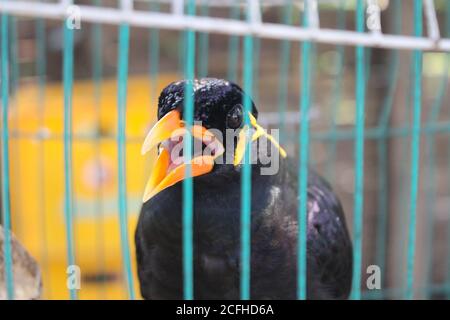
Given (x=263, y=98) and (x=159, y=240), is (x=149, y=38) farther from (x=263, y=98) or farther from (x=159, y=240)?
(x=159, y=240)

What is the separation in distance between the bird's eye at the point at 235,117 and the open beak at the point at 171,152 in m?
0.04

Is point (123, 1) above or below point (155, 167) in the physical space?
above

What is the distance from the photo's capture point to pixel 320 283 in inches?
49.3

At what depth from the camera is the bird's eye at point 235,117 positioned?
107cm

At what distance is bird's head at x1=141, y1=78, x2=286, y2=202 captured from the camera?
0.99 meters

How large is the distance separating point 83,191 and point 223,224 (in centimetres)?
98

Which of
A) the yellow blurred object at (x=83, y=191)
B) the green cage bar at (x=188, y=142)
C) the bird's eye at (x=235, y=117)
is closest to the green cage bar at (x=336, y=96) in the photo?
the yellow blurred object at (x=83, y=191)

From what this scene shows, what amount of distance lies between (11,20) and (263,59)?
106 cm

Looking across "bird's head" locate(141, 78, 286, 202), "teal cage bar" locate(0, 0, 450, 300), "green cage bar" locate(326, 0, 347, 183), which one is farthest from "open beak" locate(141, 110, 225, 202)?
"green cage bar" locate(326, 0, 347, 183)

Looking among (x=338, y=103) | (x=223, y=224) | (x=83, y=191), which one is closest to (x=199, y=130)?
(x=223, y=224)

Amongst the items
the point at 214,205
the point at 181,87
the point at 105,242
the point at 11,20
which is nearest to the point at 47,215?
the point at 105,242

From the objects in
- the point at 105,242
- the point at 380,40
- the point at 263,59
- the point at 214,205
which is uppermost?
the point at 263,59

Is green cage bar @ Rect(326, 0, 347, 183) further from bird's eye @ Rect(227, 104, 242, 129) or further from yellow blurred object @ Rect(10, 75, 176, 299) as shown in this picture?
bird's eye @ Rect(227, 104, 242, 129)
